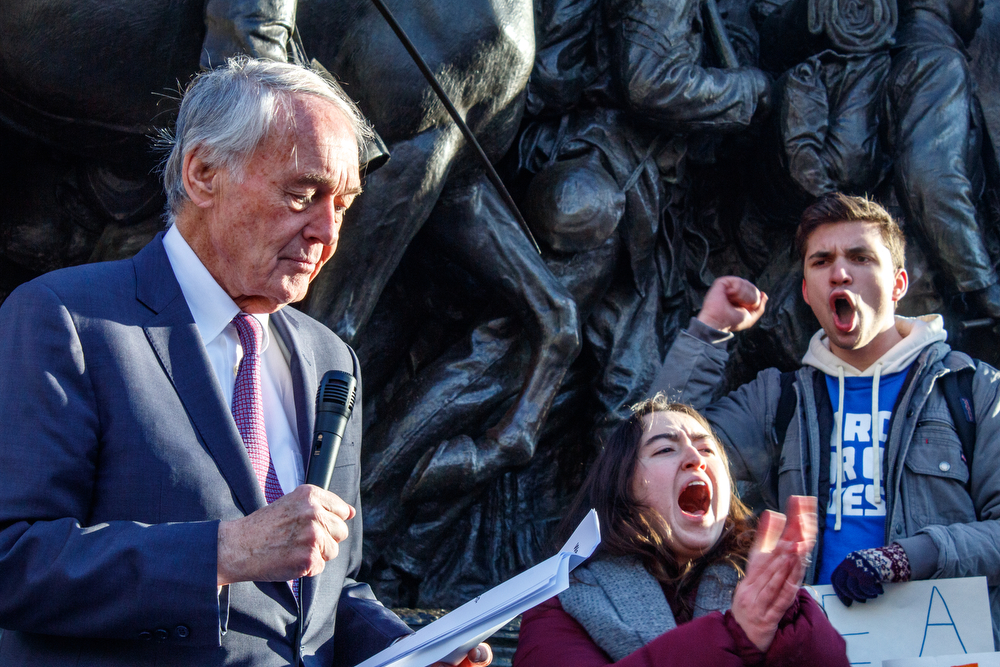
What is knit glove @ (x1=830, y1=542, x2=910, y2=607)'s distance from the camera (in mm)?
2115

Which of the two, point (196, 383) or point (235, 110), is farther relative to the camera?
point (235, 110)

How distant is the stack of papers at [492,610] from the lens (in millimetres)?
1310

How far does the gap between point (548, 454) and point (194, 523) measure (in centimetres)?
260

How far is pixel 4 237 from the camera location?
319 cm

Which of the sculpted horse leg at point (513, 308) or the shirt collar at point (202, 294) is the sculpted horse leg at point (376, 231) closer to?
the sculpted horse leg at point (513, 308)

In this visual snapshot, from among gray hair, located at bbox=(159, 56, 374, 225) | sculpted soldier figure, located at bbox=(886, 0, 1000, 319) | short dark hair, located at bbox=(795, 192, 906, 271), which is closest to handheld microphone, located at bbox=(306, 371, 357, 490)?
gray hair, located at bbox=(159, 56, 374, 225)

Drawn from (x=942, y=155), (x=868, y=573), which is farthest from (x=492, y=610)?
(x=942, y=155)

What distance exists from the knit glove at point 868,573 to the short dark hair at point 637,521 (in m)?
0.20

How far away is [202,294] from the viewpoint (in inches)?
64.2

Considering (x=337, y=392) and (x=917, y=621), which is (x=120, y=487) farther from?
(x=917, y=621)

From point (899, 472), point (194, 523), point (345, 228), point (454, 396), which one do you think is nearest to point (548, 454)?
point (454, 396)

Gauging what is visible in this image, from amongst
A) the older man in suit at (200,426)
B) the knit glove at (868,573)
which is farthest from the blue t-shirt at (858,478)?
the older man in suit at (200,426)

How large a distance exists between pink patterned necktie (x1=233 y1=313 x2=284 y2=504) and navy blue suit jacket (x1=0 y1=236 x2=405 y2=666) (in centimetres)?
9

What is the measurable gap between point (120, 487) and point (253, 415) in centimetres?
24
